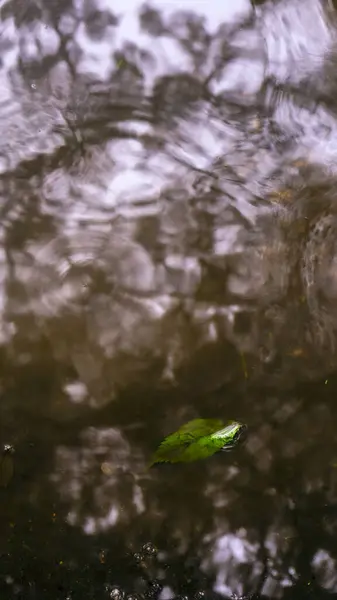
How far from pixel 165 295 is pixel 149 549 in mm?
650

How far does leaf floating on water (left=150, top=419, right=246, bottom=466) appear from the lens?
155 cm

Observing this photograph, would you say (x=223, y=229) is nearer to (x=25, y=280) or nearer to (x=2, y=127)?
(x=25, y=280)

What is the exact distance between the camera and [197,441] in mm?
1549

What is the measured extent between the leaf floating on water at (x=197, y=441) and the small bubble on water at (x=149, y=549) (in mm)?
205

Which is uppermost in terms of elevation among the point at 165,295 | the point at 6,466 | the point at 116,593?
the point at 165,295

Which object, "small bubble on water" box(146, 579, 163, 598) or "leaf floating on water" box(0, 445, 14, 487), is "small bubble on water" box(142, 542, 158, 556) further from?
"leaf floating on water" box(0, 445, 14, 487)

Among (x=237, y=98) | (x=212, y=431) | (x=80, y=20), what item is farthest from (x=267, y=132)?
(x=212, y=431)

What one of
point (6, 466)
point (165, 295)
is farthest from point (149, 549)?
point (165, 295)

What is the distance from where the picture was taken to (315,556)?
5.15 ft

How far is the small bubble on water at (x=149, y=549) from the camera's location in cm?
156

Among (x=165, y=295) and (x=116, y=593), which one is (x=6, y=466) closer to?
(x=116, y=593)

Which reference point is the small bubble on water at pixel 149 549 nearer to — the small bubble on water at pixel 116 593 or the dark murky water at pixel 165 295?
the dark murky water at pixel 165 295

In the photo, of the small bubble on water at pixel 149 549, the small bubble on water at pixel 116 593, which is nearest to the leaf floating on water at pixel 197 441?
the small bubble on water at pixel 149 549

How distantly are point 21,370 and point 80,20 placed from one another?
936 mm
